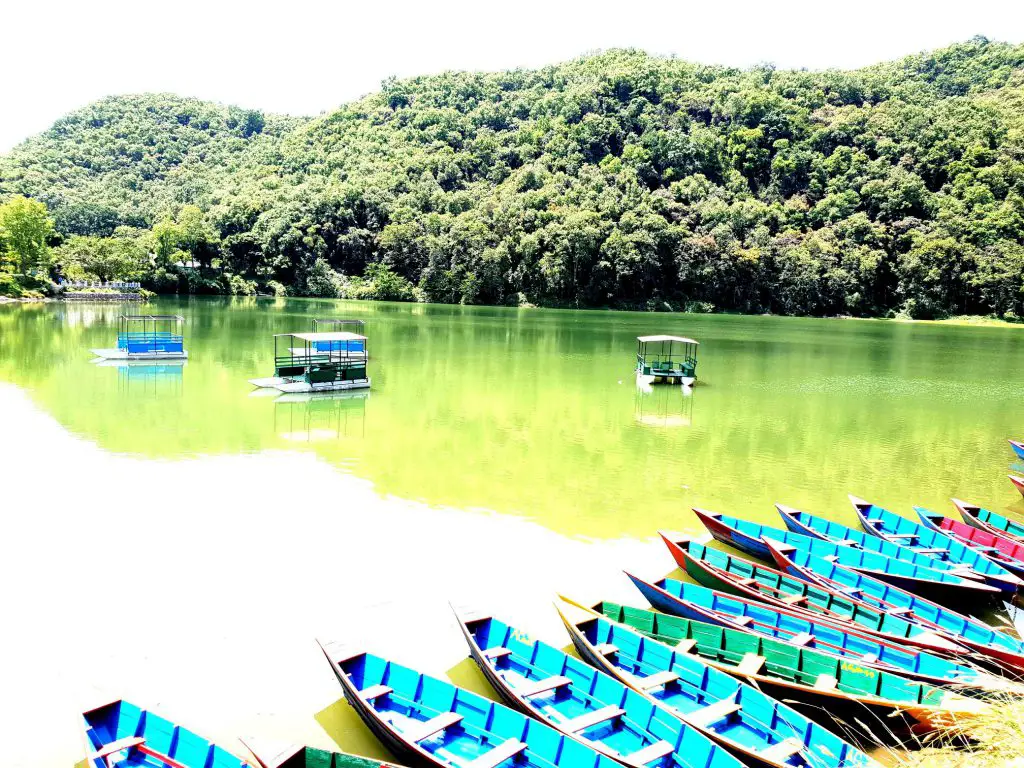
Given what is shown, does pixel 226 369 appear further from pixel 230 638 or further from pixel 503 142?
pixel 503 142

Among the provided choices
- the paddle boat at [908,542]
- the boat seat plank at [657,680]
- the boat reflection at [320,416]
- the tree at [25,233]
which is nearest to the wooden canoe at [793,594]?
the paddle boat at [908,542]

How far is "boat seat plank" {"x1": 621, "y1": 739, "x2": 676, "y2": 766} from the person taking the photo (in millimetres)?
7250

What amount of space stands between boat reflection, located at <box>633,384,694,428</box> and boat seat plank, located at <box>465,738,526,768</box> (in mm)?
20272

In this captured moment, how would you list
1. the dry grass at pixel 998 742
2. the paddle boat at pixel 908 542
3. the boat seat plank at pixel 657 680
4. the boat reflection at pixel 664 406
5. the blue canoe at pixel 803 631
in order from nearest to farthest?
the dry grass at pixel 998 742, the boat seat plank at pixel 657 680, the blue canoe at pixel 803 631, the paddle boat at pixel 908 542, the boat reflection at pixel 664 406

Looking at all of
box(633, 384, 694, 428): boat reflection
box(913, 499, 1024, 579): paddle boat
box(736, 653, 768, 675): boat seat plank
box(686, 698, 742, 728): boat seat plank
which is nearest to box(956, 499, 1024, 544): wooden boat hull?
box(913, 499, 1024, 579): paddle boat

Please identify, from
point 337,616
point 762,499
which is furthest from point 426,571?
point 762,499

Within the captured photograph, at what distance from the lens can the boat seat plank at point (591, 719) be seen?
304 inches

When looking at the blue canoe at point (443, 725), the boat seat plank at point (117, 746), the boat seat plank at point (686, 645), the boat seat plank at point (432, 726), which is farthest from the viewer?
the boat seat plank at point (686, 645)

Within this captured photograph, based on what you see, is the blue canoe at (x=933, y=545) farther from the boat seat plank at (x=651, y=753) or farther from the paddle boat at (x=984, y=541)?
the boat seat plank at (x=651, y=753)

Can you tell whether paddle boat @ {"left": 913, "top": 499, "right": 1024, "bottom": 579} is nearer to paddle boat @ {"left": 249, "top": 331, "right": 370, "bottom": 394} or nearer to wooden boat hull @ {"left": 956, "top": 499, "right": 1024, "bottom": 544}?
wooden boat hull @ {"left": 956, "top": 499, "right": 1024, "bottom": 544}

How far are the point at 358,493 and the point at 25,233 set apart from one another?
7925 cm

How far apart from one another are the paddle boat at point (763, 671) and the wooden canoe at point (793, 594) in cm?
129

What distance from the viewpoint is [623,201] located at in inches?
4149

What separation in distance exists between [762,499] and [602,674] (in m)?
11.4
